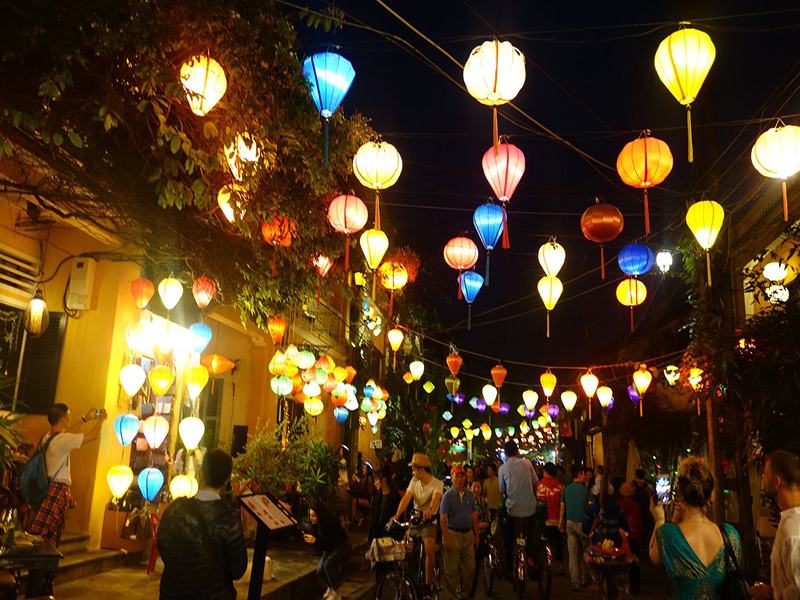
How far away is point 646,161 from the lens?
8.84m

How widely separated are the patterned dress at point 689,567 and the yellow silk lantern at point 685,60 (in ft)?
14.0

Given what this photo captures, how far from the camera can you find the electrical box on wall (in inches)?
436

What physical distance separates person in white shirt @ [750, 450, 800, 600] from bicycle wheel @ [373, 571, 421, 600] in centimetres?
488

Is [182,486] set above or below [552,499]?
above

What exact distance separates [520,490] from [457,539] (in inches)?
89.4

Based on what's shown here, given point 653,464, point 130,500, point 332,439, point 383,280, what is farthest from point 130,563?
point 653,464

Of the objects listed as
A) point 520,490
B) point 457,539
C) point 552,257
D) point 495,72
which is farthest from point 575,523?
point 495,72

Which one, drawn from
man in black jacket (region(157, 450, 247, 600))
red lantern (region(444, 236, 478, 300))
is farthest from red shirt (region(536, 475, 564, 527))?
man in black jacket (region(157, 450, 247, 600))

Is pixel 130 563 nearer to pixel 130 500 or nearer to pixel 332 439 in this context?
pixel 130 500

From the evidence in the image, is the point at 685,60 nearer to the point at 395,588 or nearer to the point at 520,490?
the point at 395,588

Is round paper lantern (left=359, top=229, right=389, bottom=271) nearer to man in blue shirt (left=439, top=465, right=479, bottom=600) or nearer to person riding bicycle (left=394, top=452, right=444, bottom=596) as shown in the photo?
person riding bicycle (left=394, top=452, right=444, bottom=596)

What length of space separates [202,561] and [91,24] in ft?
14.1

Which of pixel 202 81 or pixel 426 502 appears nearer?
pixel 202 81

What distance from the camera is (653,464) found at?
27.0 meters
